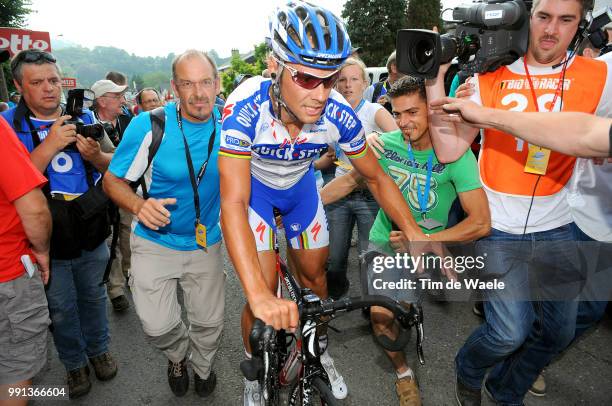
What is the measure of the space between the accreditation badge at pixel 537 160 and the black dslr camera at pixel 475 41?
0.58 m

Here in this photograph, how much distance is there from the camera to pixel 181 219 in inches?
120

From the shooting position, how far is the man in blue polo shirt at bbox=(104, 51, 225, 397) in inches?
115

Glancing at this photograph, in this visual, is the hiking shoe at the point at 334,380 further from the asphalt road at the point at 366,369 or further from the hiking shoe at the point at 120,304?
the hiking shoe at the point at 120,304

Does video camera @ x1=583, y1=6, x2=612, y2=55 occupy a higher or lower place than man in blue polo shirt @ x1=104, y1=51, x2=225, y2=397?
higher

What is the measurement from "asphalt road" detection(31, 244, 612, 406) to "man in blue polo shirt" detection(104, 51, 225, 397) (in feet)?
1.02

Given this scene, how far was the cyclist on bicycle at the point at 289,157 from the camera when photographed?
2.00m

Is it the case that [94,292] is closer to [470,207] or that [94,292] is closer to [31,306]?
[31,306]

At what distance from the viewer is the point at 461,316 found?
4273mm

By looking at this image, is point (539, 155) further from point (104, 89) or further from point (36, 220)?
point (104, 89)

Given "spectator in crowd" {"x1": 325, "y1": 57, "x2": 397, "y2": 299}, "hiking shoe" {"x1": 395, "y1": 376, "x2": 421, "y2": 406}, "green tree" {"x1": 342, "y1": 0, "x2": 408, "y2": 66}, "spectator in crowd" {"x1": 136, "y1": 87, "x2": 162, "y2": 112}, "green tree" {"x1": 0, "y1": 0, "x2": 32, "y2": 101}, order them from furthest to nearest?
"green tree" {"x1": 342, "y1": 0, "x2": 408, "y2": 66}
"green tree" {"x1": 0, "y1": 0, "x2": 32, "y2": 101}
"spectator in crowd" {"x1": 136, "y1": 87, "x2": 162, "y2": 112}
"spectator in crowd" {"x1": 325, "y1": 57, "x2": 397, "y2": 299}
"hiking shoe" {"x1": 395, "y1": 376, "x2": 421, "y2": 406}

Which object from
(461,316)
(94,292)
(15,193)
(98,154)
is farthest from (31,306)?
(461,316)

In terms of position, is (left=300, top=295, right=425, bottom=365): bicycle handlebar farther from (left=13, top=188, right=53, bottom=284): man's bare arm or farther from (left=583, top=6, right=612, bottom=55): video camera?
(left=583, top=6, right=612, bottom=55): video camera

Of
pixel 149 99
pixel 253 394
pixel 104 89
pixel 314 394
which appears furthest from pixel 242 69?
pixel 314 394

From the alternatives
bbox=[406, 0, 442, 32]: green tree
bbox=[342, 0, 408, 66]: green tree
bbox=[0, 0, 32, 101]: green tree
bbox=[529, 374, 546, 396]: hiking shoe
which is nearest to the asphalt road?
bbox=[529, 374, 546, 396]: hiking shoe
